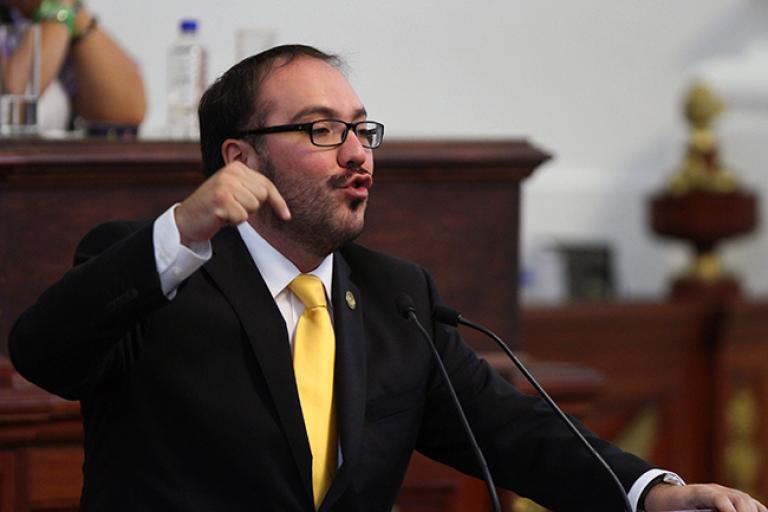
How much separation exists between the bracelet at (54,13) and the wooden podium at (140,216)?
1.36ft

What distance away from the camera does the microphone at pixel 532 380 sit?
2176 mm

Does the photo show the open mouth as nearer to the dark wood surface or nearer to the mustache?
the mustache

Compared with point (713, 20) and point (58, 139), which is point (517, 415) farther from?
point (713, 20)

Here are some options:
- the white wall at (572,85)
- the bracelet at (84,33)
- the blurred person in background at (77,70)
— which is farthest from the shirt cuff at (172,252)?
the white wall at (572,85)

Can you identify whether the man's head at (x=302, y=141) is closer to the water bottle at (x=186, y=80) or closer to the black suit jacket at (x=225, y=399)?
the black suit jacket at (x=225, y=399)

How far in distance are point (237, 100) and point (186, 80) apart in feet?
3.94

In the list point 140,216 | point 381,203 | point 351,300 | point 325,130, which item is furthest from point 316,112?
point 381,203

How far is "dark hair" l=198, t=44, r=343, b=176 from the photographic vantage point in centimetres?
232

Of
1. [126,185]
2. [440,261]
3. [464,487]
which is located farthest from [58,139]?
[464,487]

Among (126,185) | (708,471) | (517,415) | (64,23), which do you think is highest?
(64,23)

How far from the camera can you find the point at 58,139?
10.0ft

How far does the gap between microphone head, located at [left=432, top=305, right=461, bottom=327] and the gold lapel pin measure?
121 millimetres

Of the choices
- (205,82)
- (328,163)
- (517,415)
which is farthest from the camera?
(205,82)

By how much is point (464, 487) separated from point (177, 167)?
882 millimetres
